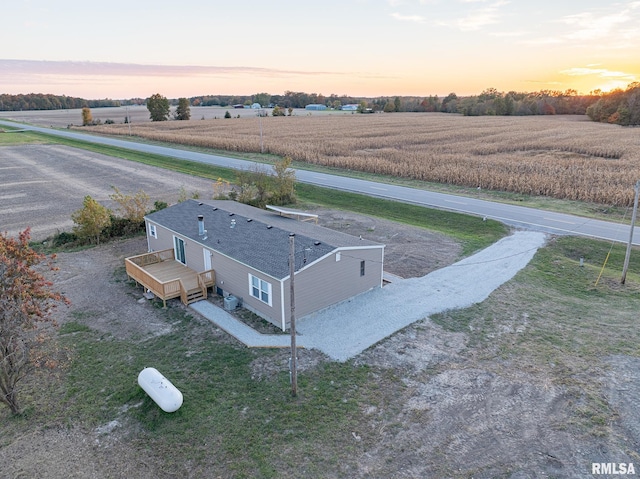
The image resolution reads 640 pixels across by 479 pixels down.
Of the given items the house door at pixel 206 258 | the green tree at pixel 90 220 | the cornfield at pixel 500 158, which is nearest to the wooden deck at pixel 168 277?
the house door at pixel 206 258

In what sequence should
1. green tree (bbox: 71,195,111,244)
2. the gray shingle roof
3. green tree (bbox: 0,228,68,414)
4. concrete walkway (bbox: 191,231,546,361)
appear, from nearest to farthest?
green tree (bbox: 0,228,68,414) < concrete walkway (bbox: 191,231,546,361) < the gray shingle roof < green tree (bbox: 71,195,111,244)

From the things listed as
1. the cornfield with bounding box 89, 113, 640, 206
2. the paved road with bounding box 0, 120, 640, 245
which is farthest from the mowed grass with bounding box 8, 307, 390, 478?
the cornfield with bounding box 89, 113, 640, 206

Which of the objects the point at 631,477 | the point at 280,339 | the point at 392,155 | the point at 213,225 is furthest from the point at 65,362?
the point at 392,155

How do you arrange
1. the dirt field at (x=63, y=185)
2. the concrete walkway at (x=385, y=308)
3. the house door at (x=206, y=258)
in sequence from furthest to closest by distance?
the dirt field at (x=63, y=185) → the house door at (x=206, y=258) → the concrete walkway at (x=385, y=308)

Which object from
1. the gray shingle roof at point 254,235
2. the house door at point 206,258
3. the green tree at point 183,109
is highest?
the green tree at point 183,109

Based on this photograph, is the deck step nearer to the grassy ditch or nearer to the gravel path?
the gravel path

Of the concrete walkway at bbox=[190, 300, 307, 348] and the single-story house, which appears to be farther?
the single-story house

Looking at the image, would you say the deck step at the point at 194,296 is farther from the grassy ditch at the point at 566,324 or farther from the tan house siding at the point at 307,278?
the grassy ditch at the point at 566,324
